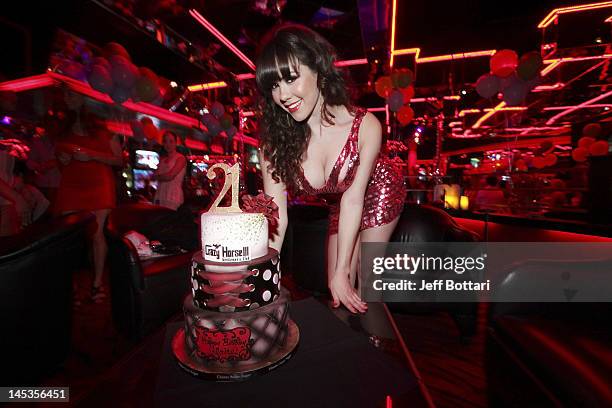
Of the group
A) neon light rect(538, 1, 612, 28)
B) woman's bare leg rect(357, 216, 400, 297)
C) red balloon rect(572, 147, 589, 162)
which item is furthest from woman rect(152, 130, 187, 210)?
red balloon rect(572, 147, 589, 162)

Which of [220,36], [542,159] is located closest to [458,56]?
[220,36]

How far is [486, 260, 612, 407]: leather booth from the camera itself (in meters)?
0.93

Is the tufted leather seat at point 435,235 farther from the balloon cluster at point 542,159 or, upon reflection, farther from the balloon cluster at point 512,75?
the balloon cluster at point 542,159

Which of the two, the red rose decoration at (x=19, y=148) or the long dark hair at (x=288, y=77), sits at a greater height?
the red rose decoration at (x=19, y=148)

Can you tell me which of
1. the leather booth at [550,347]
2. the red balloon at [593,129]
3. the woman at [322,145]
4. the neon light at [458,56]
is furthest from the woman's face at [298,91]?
the red balloon at [593,129]

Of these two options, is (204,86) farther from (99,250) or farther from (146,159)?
(99,250)

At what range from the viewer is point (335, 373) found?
2.70 ft

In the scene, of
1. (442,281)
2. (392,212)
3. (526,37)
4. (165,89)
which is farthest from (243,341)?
(165,89)

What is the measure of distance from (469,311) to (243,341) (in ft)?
7.37

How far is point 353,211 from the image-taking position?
136 cm

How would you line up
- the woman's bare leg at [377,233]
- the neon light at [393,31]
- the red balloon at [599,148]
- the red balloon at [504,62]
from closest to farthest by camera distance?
the woman's bare leg at [377,233], the neon light at [393,31], the red balloon at [504,62], the red balloon at [599,148]

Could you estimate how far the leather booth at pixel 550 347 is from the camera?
93 cm

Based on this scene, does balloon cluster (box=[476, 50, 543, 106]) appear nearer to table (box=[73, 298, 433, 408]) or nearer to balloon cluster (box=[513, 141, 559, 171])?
table (box=[73, 298, 433, 408])

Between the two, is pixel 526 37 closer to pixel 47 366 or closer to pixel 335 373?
pixel 335 373
